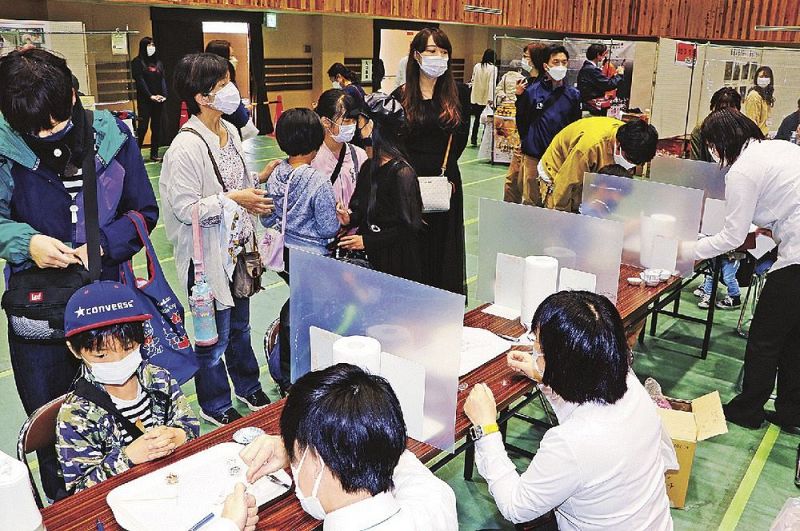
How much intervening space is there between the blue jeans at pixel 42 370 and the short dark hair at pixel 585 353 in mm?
1653

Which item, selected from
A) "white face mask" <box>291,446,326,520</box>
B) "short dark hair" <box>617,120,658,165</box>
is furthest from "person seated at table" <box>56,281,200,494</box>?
"short dark hair" <box>617,120,658,165</box>

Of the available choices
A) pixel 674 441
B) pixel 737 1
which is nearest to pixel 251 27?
pixel 737 1

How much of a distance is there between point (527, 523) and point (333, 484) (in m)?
0.98

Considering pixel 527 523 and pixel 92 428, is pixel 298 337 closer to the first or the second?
pixel 92 428

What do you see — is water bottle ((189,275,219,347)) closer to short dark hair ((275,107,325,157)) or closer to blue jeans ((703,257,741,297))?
short dark hair ((275,107,325,157))

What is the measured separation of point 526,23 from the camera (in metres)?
14.1

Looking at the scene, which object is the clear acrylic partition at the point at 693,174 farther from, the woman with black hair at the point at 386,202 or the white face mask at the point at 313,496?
the white face mask at the point at 313,496

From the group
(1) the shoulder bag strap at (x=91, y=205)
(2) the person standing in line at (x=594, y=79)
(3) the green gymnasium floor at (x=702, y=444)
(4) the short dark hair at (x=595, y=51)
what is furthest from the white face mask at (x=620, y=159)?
(4) the short dark hair at (x=595, y=51)

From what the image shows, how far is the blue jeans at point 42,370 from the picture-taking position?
2357 millimetres

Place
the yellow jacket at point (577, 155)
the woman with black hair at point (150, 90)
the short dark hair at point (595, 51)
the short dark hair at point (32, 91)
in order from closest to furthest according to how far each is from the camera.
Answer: the short dark hair at point (32, 91), the yellow jacket at point (577, 155), the short dark hair at point (595, 51), the woman with black hair at point (150, 90)

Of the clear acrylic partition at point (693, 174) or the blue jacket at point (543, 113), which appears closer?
the clear acrylic partition at point (693, 174)

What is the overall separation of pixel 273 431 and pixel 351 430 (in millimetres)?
792

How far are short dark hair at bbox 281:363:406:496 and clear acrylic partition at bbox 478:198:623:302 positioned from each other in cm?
175

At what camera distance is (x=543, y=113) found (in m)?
5.79
